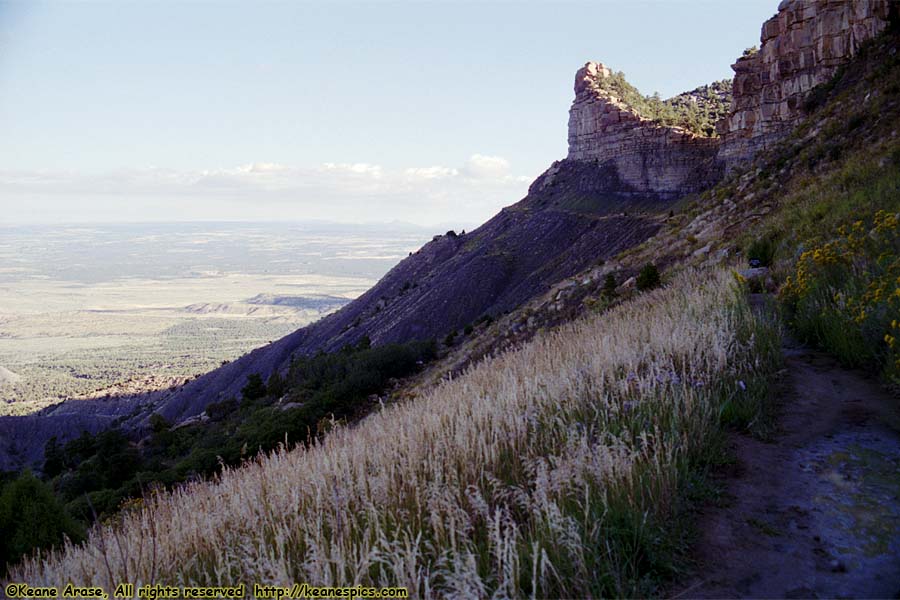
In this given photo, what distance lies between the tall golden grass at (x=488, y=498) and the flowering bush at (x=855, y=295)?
891mm

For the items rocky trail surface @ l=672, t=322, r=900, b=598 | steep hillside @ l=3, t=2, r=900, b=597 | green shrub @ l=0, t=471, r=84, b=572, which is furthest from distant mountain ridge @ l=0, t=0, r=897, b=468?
green shrub @ l=0, t=471, r=84, b=572

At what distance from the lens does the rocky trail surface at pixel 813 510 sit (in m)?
2.86

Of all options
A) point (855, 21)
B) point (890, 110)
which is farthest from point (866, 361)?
point (855, 21)

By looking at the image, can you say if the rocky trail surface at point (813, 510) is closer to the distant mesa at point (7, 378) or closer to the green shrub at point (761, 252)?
the green shrub at point (761, 252)

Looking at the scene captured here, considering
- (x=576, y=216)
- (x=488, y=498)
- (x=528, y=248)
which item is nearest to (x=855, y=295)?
(x=488, y=498)

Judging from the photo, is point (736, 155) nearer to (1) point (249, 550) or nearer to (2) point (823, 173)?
(2) point (823, 173)

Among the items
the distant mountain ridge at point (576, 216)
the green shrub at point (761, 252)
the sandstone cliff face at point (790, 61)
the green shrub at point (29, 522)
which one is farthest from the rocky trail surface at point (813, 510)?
the distant mountain ridge at point (576, 216)

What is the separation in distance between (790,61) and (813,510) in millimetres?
35919

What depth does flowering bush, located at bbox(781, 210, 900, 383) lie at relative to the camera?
5199mm

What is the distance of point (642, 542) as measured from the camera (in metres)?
3.01

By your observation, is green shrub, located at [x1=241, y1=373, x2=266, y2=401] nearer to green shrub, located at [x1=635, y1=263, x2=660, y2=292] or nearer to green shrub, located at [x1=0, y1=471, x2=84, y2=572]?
green shrub, located at [x1=635, y1=263, x2=660, y2=292]

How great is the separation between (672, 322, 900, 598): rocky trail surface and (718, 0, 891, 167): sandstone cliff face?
27.4m

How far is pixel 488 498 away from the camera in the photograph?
377cm

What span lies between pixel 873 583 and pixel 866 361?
3.47 metres
